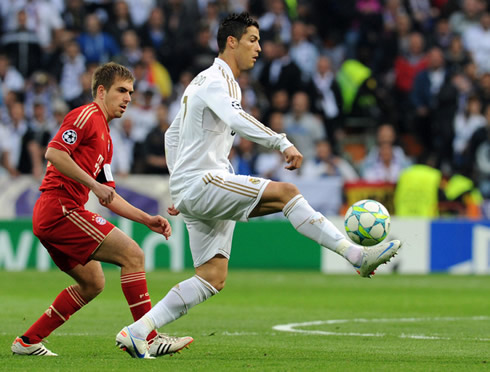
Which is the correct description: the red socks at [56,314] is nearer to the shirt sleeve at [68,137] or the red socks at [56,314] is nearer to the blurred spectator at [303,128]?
the shirt sleeve at [68,137]

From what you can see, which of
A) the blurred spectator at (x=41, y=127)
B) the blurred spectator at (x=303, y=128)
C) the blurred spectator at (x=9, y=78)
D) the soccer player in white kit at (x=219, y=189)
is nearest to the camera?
the soccer player in white kit at (x=219, y=189)

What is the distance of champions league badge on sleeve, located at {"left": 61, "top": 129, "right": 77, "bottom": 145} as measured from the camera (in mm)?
6629

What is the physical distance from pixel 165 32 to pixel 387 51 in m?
4.58

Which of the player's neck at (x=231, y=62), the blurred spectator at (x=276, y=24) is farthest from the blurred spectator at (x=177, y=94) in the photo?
the player's neck at (x=231, y=62)

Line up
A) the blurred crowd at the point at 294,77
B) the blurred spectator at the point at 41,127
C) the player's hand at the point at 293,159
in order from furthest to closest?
the blurred crowd at the point at 294,77, the blurred spectator at the point at 41,127, the player's hand at the point at 293,159

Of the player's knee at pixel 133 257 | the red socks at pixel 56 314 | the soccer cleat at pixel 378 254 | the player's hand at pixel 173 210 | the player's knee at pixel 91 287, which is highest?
the player's hand at pixel 173 210

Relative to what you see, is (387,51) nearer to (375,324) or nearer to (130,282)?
(375,324)

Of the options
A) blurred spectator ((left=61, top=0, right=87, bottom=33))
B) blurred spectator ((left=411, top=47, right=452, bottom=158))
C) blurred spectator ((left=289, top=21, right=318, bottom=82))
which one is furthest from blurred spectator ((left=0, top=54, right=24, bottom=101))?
blurred spectator ((left=411, top=47, right=452, bottom=158))

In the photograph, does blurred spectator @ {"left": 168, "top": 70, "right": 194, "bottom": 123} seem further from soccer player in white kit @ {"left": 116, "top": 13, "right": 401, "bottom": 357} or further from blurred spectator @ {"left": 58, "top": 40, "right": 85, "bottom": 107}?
soccer player in white kit @ {"left": 116, "top": 13, "right": 401, "bottom": 357}

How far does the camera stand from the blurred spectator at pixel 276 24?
20125 millimetres

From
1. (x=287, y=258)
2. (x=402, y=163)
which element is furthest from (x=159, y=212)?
(x=402, y=163)

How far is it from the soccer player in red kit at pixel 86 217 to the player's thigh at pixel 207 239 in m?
0.20

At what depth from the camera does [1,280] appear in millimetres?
14672

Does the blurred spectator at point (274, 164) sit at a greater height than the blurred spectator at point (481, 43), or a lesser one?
lesser
